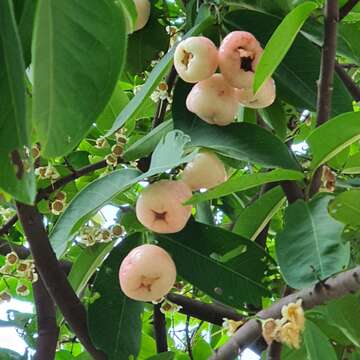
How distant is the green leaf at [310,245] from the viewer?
0.65m

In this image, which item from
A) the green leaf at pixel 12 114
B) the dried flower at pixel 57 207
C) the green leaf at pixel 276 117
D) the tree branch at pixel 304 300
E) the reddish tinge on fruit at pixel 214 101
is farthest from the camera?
the dried flower at pixel 57 207

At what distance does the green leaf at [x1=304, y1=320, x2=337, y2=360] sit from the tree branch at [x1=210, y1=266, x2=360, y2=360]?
0.05 meters

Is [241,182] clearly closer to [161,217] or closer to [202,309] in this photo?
[161,217]

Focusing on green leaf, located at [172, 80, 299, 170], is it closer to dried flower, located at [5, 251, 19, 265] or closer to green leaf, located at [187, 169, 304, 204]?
green leaf, located at [187, 169, 304, 204]

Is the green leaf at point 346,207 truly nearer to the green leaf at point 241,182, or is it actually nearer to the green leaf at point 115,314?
the green leaf at point 241,182

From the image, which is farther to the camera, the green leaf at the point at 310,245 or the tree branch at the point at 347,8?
the tree branch at the point at 347,8

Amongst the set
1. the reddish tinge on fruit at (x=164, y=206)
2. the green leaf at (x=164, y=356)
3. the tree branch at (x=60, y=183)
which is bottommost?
the green leaf at (x=164, y=356)

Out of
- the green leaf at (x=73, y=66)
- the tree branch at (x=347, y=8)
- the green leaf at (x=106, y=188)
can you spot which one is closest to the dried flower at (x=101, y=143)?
the green leaf at (x=106, y=188)

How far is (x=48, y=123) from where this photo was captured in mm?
442

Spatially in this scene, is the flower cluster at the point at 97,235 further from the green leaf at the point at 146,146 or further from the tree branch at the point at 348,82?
the tree branch at the point at 348,82

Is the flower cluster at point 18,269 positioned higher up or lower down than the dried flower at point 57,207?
lower down

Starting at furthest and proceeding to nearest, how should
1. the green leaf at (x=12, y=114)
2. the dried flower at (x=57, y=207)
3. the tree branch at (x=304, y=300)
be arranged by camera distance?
1. the dried flower at (x=57, y=207)
2. the tree branch at (x=304, y=300)
3. the green leaf at (x=12, y=114)

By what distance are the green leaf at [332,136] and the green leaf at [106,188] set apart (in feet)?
0.45

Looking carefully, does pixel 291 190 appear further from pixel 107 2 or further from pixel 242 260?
pixel 107 2
